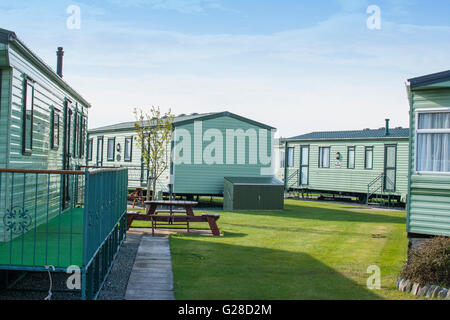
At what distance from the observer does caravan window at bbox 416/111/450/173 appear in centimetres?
1062

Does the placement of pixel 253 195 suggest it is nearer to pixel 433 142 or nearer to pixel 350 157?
pixel 350 157

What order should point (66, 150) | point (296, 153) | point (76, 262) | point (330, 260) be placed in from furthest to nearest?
point (296, 153) → point (66, 150) → point (330, 260) → point (76, 262)

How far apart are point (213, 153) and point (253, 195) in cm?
258

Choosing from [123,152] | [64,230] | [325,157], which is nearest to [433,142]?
[64,230]

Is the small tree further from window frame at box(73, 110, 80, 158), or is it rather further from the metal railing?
the metal railing

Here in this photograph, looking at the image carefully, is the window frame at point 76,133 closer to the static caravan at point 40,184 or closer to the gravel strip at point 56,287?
the static caravan at point 40,184

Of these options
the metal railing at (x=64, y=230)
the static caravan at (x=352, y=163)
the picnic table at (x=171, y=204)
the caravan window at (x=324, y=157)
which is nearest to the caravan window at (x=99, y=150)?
the static caravan at (x=352, y=163)

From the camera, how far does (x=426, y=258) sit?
7.16m

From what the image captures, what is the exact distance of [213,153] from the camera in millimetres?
20812

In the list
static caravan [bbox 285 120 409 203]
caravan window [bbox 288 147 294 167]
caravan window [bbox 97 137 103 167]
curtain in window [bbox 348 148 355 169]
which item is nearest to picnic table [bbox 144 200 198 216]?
static caravan [bbox 285 120 409 203]

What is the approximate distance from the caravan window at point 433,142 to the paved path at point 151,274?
5.38 m
